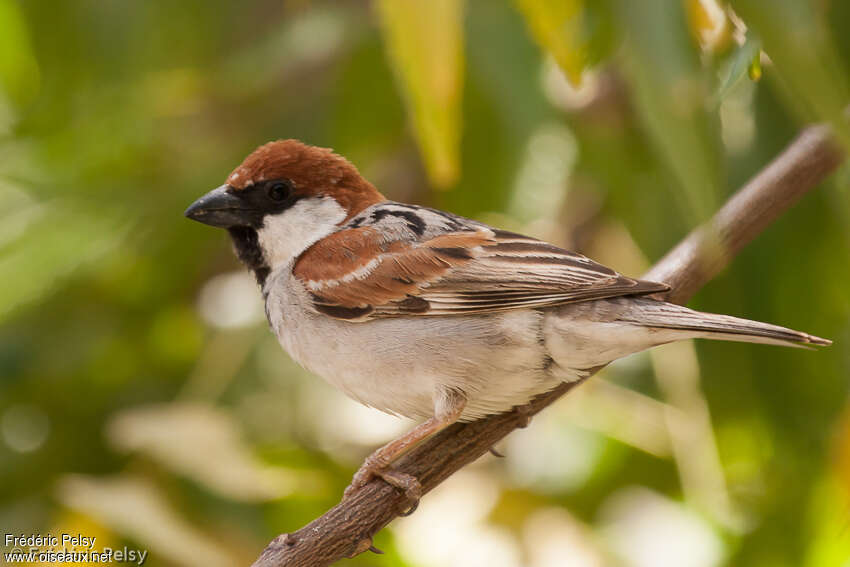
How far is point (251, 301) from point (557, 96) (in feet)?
4.11

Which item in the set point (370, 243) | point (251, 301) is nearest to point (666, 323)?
point (370, 243)

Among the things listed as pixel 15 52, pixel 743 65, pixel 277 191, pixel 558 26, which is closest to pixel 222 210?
pixel 277 191

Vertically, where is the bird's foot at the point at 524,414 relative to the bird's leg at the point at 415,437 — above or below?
above

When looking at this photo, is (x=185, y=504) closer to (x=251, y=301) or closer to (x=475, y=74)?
(x=251, y=301)

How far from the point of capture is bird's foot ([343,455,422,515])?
192cm

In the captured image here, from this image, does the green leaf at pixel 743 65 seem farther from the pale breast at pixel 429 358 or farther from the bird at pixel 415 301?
the pale breast at pixel 429 358

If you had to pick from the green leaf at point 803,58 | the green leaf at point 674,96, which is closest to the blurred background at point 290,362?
the green leaf at point 674,96

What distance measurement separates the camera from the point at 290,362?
3.32 meters

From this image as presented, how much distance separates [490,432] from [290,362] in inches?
50.8

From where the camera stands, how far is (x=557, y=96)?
318 cm

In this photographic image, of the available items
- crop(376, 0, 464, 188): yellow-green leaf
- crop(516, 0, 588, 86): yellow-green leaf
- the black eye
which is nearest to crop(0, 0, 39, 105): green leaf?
the black eye

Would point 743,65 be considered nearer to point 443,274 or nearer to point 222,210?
point 443,274

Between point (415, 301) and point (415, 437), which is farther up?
point (415, 301)

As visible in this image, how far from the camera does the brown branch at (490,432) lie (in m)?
1.75
